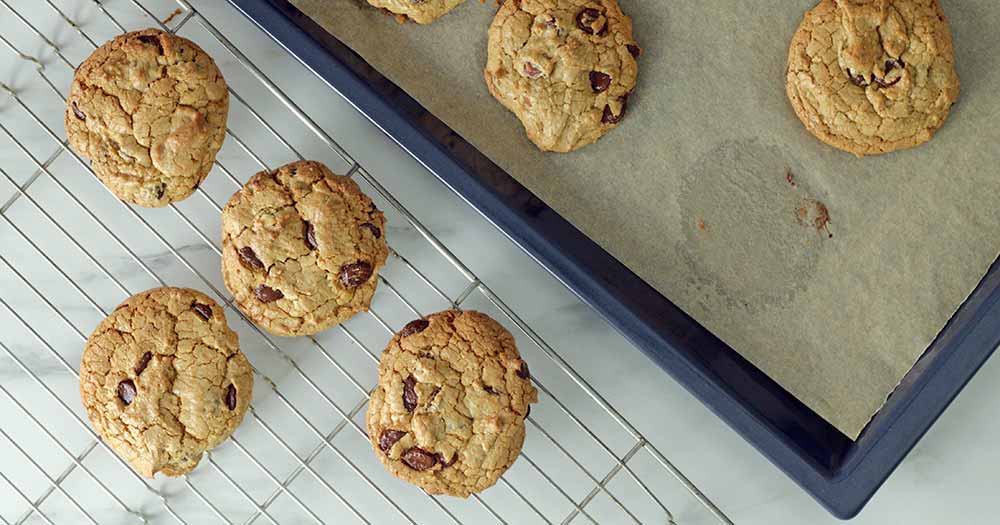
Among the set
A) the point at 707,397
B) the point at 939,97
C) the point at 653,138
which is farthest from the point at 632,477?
the point at 939,97

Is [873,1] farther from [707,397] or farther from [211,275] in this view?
[211,275]

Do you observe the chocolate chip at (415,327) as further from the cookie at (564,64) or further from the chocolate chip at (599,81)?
the chocolate chip at (599,81)

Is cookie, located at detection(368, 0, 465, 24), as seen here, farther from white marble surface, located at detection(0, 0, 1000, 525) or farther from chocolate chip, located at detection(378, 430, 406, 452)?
chocolate chip, located at detection(378, 430, 406, 452)

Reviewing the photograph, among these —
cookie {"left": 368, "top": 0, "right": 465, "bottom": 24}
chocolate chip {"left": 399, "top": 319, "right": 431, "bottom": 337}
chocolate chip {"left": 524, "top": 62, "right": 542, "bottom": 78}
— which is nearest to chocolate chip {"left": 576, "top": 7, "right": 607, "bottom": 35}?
chocolate chip {"left": 524, "top": 62, "right": 542, "bottom": 78}

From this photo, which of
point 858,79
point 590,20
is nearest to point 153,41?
point 590,20

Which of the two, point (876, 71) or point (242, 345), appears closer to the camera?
point (876, 71)

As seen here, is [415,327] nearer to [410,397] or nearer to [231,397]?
[410,397]
